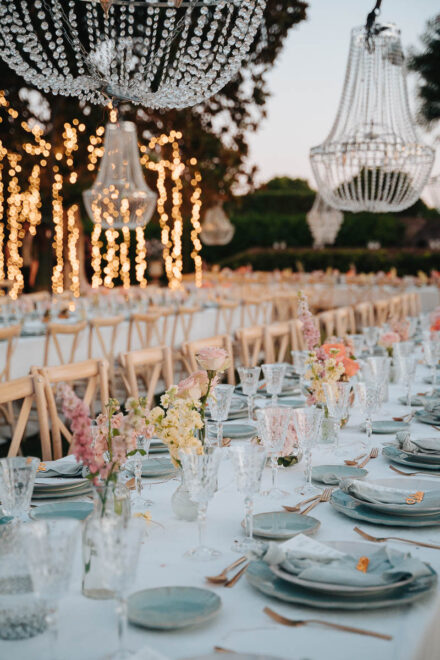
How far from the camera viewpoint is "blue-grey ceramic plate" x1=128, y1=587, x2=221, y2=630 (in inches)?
51.6

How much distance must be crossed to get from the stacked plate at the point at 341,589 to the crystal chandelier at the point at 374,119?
8.33 feet

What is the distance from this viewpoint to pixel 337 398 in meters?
2.48

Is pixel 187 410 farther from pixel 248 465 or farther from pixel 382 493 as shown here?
pixel 382 493

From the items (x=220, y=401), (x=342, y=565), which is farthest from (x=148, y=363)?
(x=342, y=565)

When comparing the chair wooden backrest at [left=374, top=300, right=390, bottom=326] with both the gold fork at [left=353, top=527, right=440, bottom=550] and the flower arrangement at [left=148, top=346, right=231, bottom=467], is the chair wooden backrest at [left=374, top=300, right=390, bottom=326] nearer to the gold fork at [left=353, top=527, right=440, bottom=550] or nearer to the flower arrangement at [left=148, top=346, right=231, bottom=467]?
the flower arrangement at [left=148, top=346, right=231, bottom=467]

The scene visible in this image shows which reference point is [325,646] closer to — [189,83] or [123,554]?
[123,554]

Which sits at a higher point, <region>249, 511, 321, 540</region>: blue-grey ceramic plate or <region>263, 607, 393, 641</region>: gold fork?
<region>249, 511, 321, 540</region>: blue-grey ceramic plate

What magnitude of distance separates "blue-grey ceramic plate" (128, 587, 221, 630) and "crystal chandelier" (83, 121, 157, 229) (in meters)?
5.83

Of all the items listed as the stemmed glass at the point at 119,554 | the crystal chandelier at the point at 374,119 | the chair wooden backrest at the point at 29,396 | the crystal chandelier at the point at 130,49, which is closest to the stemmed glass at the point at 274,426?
the stemmed glass at the point at 119,554

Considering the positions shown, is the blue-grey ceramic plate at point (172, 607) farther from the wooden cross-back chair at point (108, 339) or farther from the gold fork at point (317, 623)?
the wooden cross-back chair at point (108, 339)

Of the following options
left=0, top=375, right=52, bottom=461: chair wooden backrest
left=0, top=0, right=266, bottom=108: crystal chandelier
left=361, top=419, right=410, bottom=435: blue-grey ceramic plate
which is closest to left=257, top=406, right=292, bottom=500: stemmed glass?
left=361, top=419, right=410, bottom=435: blue-grey ceramic plate

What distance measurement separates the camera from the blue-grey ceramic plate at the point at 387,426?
2787 millimetres

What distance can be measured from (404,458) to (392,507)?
57 centimetres

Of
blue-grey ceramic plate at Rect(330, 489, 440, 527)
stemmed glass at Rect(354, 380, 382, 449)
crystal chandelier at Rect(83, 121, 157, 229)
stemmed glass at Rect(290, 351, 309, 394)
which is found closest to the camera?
blue-grey ceramic plate at Rect(330, 489, 440, 527)
